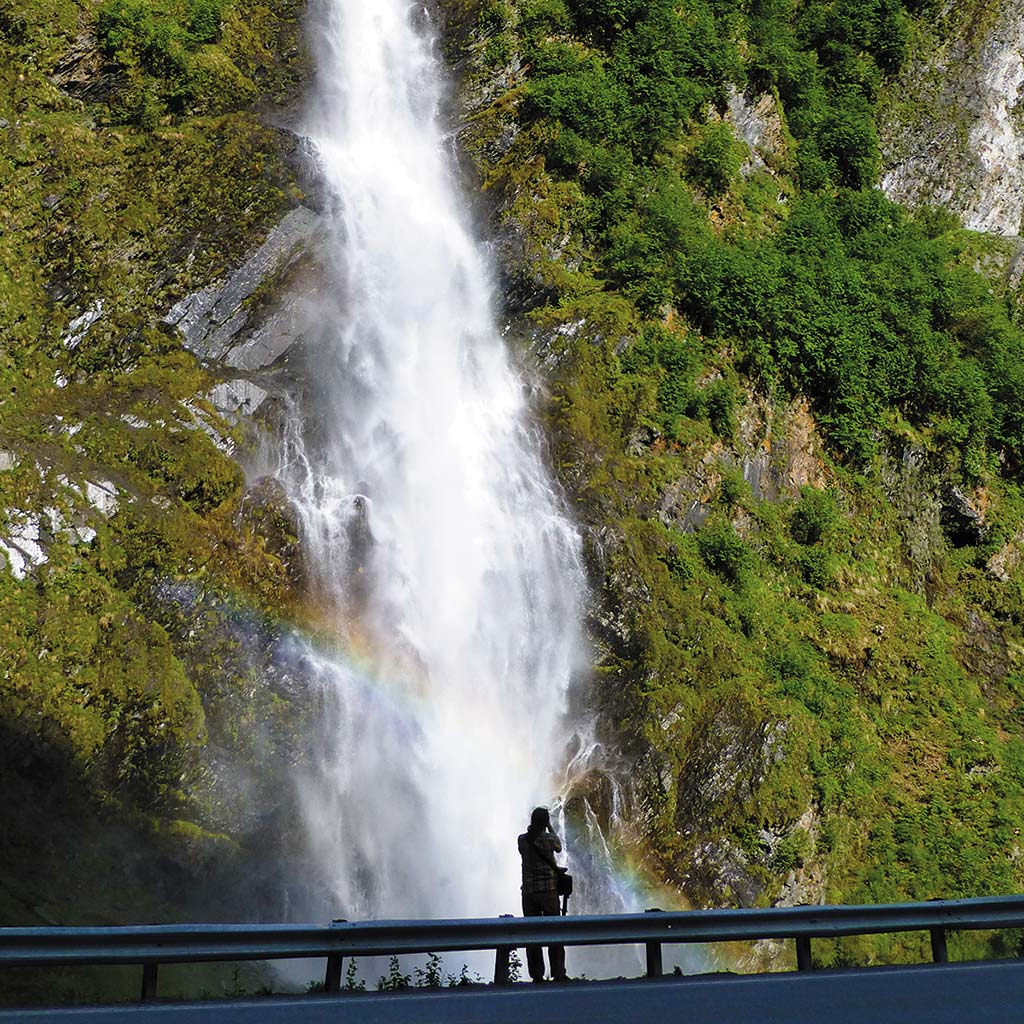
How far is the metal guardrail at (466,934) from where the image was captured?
19.4ft

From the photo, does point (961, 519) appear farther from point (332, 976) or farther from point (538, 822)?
point (332, 976)

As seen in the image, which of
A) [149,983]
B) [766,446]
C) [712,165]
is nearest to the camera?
[149,983]

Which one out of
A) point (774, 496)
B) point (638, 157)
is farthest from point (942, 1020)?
point (638, 157)

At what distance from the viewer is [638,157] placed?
2325 cm

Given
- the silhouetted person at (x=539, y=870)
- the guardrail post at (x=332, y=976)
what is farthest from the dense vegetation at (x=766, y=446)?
the guardrail post at (x=332, y=976)

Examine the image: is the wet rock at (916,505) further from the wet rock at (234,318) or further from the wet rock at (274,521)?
the wet rock at (274,521)

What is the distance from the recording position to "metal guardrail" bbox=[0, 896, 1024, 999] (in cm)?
592

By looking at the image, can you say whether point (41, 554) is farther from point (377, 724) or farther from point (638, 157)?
point (638, 157)

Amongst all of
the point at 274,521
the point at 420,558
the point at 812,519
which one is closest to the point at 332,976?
the point at 274,521

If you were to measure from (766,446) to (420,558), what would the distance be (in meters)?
7.41

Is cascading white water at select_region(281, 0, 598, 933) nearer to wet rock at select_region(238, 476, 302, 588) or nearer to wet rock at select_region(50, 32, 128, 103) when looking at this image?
wet rock at select_region(238, 476, 302, 588)

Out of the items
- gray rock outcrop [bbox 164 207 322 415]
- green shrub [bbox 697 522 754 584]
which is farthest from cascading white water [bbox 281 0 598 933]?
green shrub [bbox 697 522 754 584]

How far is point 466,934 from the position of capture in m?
6.67

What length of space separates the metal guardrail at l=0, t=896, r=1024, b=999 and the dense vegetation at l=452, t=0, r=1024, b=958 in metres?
8.02
